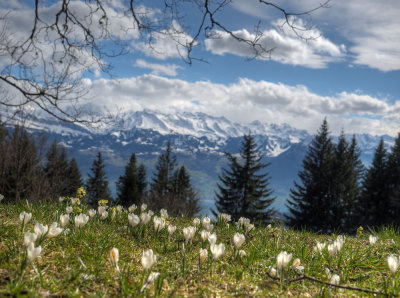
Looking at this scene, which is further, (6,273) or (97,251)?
(97,251)

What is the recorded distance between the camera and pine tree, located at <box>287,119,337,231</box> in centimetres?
3128

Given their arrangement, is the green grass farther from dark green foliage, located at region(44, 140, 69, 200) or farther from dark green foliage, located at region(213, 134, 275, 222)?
dark green foliage, located at region(213, 134, 275, 222)

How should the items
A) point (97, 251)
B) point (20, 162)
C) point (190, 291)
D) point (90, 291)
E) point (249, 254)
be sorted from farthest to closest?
point (20, 162)
point (249, 254)
point (97, 251)
point (190, 291)
point (90, 291)

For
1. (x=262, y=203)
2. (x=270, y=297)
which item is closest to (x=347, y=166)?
(x=262, y=203)

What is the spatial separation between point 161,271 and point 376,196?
36.9m

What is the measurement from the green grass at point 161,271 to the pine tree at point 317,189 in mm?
29272

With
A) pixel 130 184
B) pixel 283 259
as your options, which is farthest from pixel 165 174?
pixel 283 259

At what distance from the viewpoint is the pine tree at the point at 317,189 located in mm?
31281

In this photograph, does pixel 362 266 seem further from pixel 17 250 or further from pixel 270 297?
pixel 17 250

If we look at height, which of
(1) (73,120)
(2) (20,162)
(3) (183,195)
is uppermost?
(1) (73,120)

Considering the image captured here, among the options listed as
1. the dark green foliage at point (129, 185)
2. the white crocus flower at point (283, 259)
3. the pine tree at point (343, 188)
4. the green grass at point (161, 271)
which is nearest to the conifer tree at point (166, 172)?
the dark green foliage at point (129, 185)

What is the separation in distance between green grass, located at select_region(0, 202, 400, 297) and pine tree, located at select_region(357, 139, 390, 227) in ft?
110

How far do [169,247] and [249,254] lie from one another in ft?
3.10

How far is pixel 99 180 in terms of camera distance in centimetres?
4606
